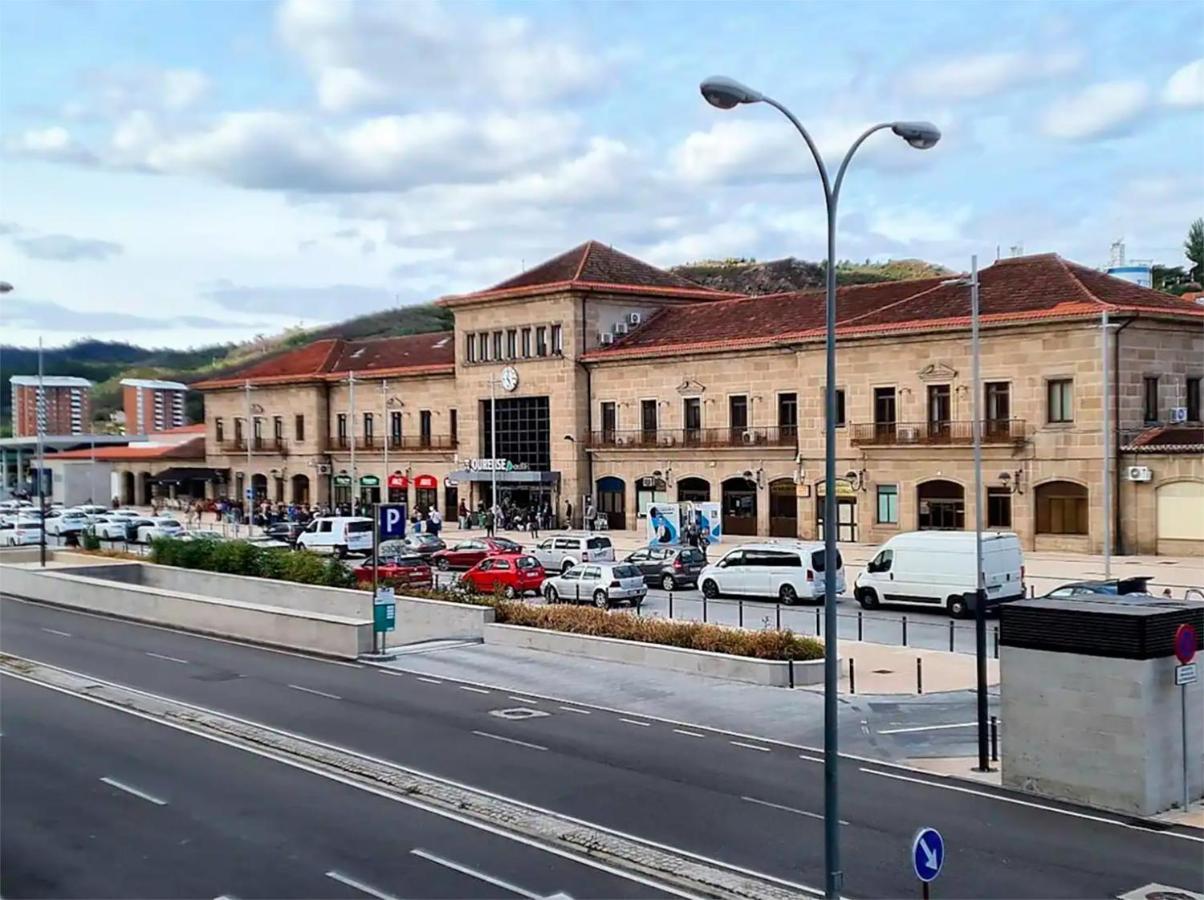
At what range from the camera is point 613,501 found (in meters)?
70.4

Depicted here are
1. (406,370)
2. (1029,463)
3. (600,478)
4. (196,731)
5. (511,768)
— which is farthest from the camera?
(406,370)

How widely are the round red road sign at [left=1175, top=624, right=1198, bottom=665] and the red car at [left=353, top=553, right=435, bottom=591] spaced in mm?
24431

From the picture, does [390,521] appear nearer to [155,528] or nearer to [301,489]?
[155,528]

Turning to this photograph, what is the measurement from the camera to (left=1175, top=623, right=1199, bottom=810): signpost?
57.5 feet

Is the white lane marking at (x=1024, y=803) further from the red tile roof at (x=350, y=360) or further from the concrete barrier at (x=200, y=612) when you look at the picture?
the red tile roof at (x=350, y=360)

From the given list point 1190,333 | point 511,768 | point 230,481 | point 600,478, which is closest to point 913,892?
point 511,768

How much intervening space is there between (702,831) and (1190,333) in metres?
43.6

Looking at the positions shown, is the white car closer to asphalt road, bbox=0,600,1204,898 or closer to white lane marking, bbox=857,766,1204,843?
asphalt road, bbox=0,600,1204,898

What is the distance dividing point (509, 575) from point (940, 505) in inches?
844

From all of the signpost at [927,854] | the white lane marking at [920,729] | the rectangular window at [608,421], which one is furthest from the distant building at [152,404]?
the signpost at [927,854]

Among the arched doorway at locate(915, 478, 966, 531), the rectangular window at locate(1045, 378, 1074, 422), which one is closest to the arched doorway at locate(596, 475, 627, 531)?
the arched doorway at locate(915, 478, 966, 531)

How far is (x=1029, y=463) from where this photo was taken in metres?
52.0

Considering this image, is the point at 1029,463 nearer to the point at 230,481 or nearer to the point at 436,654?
the point at 436,654

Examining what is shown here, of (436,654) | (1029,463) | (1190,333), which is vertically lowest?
(436,654)
